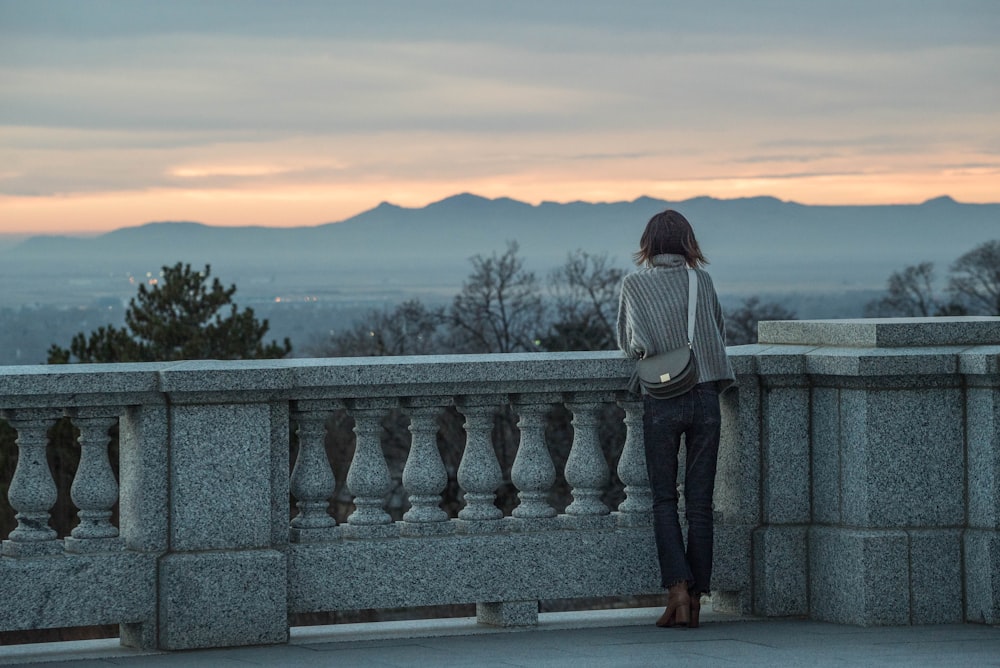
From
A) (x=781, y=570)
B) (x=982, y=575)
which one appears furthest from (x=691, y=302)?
(x=982, y=575)

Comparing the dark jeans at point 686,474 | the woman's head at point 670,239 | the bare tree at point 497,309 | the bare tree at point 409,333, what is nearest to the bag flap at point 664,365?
the dark jeans at point 686,474

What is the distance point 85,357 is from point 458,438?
583 inches

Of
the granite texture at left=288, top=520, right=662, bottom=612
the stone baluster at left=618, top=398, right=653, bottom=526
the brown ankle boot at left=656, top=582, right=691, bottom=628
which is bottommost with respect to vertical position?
the brown ankle boot at left=656, top=582, right=691, bottom=628

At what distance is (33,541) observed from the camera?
573cm

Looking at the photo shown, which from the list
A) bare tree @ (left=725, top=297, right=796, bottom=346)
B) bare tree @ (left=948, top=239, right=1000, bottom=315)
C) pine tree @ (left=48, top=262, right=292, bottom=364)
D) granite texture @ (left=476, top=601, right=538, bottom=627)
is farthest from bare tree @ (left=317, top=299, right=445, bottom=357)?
granite texture @ (left=476, top=601, right=538, bottom=627)

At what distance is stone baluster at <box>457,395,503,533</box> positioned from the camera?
6.34 meters

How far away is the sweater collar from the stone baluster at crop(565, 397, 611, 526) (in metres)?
0.72

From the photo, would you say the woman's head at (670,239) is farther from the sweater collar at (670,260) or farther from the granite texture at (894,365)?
the granite texture at (894,365)

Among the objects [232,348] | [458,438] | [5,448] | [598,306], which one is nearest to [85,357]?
[232,348]

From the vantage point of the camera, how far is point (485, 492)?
6.41 meters

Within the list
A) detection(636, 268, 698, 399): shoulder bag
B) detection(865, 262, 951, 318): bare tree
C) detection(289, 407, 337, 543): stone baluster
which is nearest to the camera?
detection(636, 268, 698, 399): shoulder bag

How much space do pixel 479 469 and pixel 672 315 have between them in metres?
1.10

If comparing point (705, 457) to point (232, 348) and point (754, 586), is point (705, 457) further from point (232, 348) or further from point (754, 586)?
point (232, 348)

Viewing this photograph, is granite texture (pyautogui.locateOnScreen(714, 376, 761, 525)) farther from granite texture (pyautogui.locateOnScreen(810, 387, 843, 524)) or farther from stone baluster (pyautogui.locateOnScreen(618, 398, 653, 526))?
stone baluster (pyautogui.locateOnScreen(618, 398, 653, 526))
